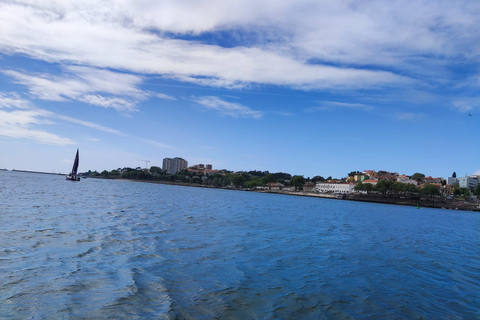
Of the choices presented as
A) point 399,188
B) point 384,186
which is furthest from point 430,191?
point 384,186

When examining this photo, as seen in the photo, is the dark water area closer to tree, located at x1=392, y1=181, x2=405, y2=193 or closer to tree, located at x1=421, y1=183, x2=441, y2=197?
tree, located at x1=421, y1=183, x2=441, y2=197

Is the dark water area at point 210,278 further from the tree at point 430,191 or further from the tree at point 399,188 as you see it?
the tree at point 399,188

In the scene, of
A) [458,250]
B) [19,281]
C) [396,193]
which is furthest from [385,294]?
[396,193]

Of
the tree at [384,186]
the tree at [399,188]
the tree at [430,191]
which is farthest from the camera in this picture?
the tree at [384,186]

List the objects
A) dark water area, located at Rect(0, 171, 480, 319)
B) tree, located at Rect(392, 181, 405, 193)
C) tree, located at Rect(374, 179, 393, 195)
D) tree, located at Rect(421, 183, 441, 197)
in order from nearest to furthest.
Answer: dark water area, located at Rect(0, 171, 480, 319) → tree, located at Rect(421, 183, 441, 197) → tree, located at Rect(392, 181, 405, 193) → tree, located at Rect(374, 179, 393, 195)

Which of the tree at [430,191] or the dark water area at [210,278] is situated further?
the tree at [430,191]

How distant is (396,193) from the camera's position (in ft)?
506

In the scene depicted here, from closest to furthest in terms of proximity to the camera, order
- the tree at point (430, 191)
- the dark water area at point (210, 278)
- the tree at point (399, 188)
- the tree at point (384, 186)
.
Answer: the dark water area at point (210, 278), the tree at point (430, 191), the tree at point (399, 188), the tree at point (384, 186)

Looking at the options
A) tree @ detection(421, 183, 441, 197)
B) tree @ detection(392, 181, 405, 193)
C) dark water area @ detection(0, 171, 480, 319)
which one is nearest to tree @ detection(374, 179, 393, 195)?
tree @ detection(392, 181, 405, 193)

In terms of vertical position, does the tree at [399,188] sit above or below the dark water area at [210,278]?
above

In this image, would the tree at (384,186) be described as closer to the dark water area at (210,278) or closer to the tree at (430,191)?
the tree at (430,191)

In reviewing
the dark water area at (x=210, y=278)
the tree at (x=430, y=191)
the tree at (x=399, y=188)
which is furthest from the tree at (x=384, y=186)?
the dark water area at (x=210, y=278)

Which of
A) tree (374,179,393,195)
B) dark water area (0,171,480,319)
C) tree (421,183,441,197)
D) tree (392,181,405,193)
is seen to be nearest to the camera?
dark water area (0,171,480,319)

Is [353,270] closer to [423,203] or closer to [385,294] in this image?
[385,294]
